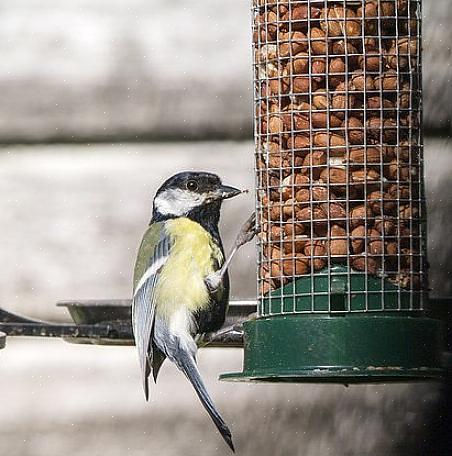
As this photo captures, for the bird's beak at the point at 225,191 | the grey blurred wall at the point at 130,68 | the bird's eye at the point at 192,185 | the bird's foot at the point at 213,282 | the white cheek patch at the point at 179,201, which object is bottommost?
the bird's foot at the point at 213,282

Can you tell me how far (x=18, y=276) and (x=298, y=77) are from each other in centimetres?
86

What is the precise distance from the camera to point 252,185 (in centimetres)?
289

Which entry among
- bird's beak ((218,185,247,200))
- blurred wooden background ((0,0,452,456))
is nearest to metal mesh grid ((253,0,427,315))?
bird's beak ((218,185,247,200))

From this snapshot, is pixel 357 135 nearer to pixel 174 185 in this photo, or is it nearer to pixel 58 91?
pixel 174 185

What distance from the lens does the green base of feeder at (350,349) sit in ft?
7.29

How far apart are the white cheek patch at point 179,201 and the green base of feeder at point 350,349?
0.43 m

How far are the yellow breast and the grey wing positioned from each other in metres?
0.01

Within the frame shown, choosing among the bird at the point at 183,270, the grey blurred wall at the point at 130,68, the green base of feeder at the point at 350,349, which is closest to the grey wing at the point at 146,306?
the bird at the point at 183,270

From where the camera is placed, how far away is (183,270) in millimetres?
2639

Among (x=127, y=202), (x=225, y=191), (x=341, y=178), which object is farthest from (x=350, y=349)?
(x=127, y=202)

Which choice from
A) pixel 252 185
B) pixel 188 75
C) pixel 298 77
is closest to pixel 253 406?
pixel 252 185

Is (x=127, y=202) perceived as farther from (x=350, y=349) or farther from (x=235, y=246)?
(x=350, y=349)

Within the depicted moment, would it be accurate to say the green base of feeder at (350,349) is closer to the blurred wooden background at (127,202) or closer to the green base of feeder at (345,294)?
the green base of feeder at (345,294)

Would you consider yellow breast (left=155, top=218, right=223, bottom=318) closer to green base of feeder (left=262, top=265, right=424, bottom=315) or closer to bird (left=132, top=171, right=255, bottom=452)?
bird (left=132, top=171, right=255, bottom=452)
